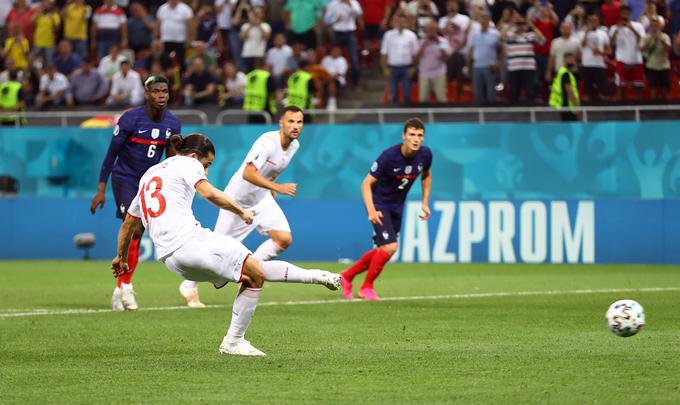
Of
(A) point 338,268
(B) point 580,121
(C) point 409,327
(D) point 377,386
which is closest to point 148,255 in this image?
(A) point 338,268

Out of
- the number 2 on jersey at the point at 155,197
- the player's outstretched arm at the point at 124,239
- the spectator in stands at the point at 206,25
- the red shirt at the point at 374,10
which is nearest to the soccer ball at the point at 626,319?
the number 2 on jersey at the point at 155,197

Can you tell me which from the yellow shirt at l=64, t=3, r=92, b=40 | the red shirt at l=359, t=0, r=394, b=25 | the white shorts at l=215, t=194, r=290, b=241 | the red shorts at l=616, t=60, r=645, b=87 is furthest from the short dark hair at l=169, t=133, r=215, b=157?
the yellow shirt at l=64, t=3, r=92, b=40

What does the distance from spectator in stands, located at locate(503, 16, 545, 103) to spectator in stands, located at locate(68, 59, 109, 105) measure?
8.78 m

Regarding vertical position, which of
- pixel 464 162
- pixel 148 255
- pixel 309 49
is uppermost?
pixel 309 49

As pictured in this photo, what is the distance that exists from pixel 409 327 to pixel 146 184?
3340 mm

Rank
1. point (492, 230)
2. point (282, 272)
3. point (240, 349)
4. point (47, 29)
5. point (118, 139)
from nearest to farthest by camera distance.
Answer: point (240, 349) → point (282, 272) → point (118, 139) → point (492, 230) → point (47, 29)

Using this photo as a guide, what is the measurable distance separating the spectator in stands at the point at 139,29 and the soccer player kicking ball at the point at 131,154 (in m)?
14.9

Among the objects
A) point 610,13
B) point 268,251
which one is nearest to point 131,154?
point 268,251

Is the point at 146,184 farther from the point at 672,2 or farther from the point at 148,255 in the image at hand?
the point at 672,2

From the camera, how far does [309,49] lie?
2848cm

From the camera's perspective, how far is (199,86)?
91.9 ft

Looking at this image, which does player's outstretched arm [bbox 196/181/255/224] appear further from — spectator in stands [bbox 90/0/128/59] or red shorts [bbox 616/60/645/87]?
spectator in stands [bbox 90/0/128/59]

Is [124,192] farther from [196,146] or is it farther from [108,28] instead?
[108,28]

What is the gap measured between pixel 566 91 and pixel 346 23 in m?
5.40
